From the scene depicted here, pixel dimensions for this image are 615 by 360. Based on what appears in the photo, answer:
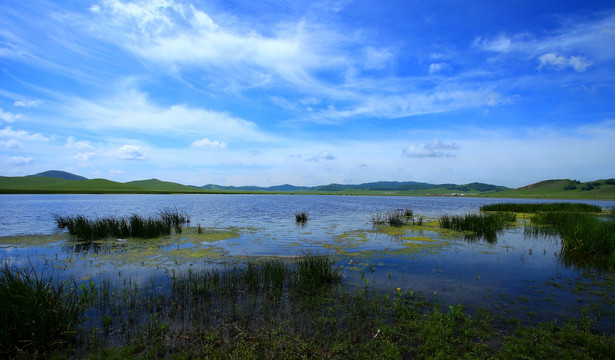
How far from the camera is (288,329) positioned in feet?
21.7

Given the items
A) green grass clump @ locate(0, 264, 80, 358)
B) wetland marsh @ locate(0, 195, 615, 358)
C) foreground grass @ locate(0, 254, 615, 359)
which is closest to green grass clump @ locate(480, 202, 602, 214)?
wetland marsh @ locate(0, 195, 615, 358)

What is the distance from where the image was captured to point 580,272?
38.0 feet

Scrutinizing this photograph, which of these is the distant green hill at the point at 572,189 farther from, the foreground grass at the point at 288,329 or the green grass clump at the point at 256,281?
the green grass clump at the point at 256,281

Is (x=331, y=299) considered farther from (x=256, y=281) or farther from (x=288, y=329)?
(x=256, y=281)

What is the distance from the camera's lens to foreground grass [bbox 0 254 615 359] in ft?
18.7

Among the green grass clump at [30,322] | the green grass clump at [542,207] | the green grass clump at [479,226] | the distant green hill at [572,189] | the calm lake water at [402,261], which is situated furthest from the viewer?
the distant green hill at [572,189]

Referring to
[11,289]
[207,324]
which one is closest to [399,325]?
[207,324]

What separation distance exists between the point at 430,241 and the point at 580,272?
25.4 feet

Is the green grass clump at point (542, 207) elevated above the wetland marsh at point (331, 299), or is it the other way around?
the green grass clump at point (542, 207)

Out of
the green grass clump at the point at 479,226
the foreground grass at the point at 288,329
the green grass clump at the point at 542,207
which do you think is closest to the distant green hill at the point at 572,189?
the green grass clump at the point at 542,207

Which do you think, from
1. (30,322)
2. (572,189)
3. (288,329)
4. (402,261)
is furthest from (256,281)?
(572,189)

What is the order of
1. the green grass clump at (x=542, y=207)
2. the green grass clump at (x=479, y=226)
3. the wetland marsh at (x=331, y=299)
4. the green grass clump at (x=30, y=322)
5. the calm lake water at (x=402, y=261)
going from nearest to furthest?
the green grass clump at (x=30, y=322), the wetland marsh at (x=331, y=299), the calm lake water at (x=402, y=261), the green grass clump at (x=479, y=226), the green grass clump at (x=542, y=207)

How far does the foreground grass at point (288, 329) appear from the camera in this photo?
5.69m

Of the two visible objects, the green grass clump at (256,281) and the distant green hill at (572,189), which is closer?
the green grass clump at (256,281)
